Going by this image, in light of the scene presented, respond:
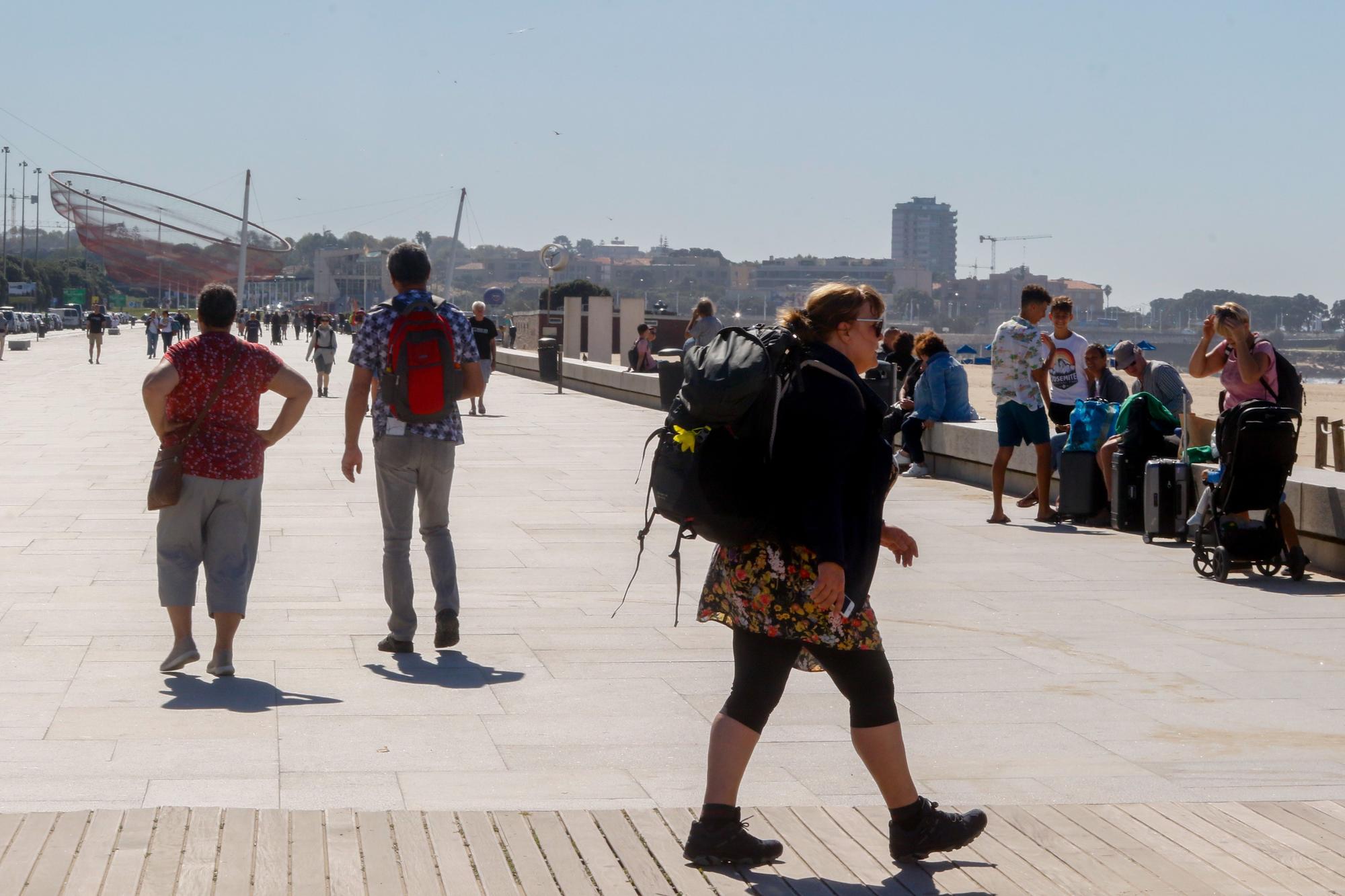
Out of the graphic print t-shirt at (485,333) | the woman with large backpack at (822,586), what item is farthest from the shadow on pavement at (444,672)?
the graphic print t-shirt at (485,333)

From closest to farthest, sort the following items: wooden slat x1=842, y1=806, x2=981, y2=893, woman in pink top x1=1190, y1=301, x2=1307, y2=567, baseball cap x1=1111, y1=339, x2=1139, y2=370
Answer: wooden slat x1=842, y1=806, x2=981, y2=893, woman in pink top x1=1190, y1=301, x2=1307, y2=567, baseball cap x1=1111, y1=339, x2=1139, y2=370

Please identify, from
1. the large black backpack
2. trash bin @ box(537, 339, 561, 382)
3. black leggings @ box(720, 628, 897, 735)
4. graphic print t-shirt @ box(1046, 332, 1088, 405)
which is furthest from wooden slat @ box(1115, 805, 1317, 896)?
trash bin @ box(537, 339, 561, 382)

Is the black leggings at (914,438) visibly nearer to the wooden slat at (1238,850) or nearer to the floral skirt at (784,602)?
the wooden slat at (1238,850)

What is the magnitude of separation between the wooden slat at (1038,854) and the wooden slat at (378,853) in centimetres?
158

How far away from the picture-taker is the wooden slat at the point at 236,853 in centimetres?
394

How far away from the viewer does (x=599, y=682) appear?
638 centimetres

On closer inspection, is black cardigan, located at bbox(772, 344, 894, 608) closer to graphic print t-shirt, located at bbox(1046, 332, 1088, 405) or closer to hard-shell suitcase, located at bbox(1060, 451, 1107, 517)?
hard-shell suitcase, located at bbox(1060, 451, 1107, 517)

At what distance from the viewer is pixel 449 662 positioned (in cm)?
678

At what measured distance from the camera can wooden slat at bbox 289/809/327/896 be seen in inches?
156

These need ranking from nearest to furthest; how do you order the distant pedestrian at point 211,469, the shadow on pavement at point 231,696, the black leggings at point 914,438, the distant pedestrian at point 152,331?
1. the shadow on pavement at point 231,696
2. the distant pedestrian at point 211,469
3. the black leggings at point 914,438
4. the distant pedestrian at point 152,331

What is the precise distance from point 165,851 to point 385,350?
2.94 metres

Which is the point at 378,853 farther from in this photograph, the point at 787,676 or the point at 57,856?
the point at 787,676

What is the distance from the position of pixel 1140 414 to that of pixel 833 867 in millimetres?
7470

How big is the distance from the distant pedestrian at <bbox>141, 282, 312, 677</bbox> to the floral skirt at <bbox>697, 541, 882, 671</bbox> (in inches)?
107
